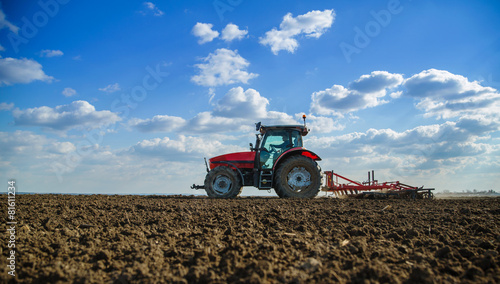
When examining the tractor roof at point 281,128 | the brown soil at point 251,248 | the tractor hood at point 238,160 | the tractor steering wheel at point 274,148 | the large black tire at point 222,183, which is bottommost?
the brown soil at point 251,248

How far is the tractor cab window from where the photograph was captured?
10094mm

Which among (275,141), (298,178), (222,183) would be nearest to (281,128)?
(275,141)

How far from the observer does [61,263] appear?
3.16 metres

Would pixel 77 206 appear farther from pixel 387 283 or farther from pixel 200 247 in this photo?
pixel 387 283

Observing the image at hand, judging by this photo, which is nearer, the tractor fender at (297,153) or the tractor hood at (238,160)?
the tractor fender at (297,153)

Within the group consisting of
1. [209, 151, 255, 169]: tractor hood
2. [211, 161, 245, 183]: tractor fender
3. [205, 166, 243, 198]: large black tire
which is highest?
[209, 151, 255, 169]: tractor hood

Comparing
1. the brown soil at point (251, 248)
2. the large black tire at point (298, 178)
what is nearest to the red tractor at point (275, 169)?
the large black tire at point (298, 178)

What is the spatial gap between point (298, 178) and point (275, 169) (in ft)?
2.54

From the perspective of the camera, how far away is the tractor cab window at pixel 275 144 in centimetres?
1009

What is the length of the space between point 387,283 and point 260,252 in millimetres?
1234

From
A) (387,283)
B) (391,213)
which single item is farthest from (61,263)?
(391,213)

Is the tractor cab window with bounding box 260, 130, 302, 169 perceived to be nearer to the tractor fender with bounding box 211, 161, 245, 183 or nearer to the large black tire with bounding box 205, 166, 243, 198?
the tractor fender with bounding box 211, 161, 245, 183

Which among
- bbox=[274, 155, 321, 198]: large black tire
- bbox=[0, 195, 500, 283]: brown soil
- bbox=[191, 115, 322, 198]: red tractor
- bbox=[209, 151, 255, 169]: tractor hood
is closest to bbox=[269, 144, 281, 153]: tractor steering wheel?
bbox=[191, 115, 322, 198]: red tractor

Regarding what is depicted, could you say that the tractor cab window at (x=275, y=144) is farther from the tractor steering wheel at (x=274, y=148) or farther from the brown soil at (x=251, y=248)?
the brown soil at (x=251, y=248)
